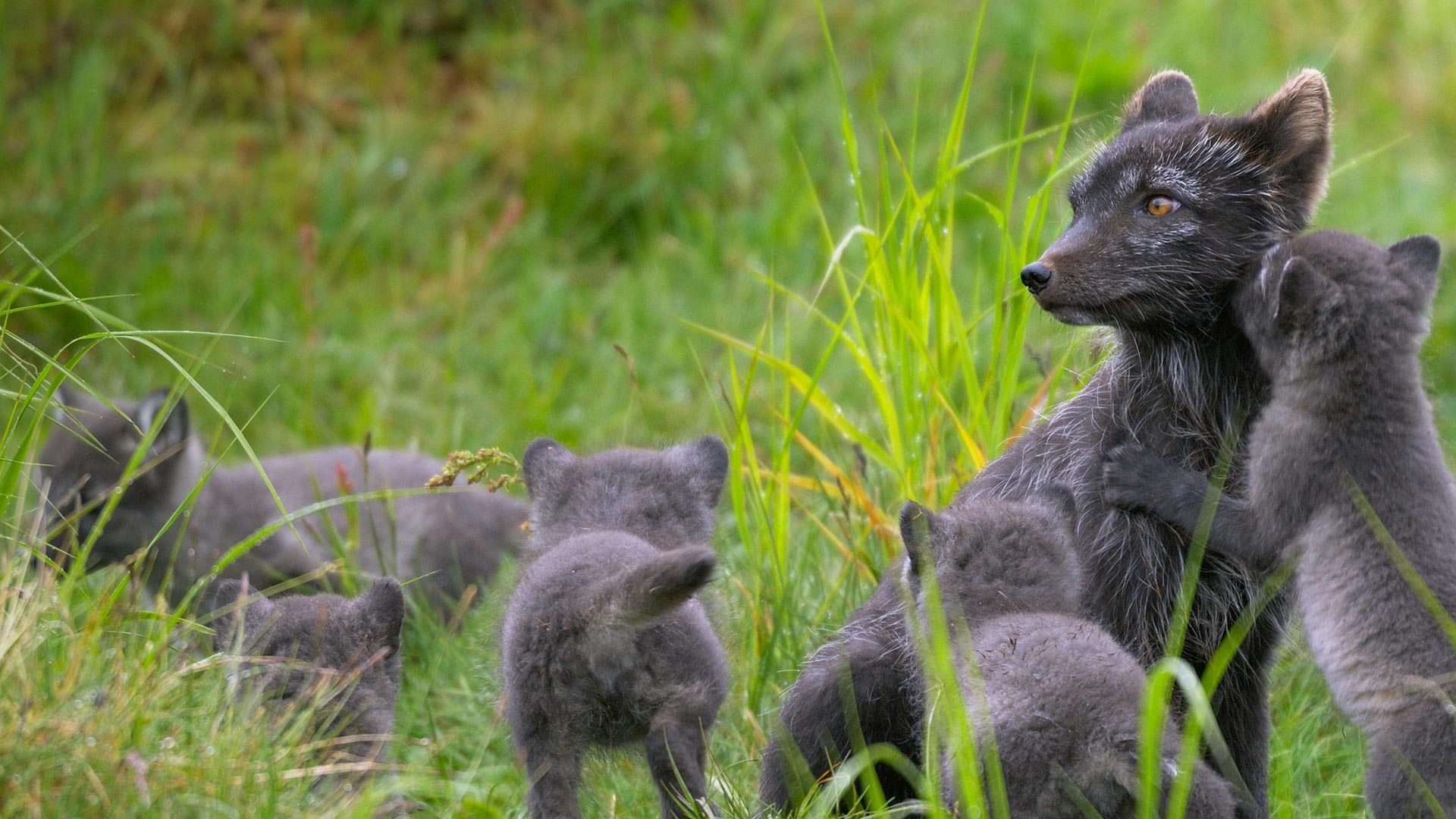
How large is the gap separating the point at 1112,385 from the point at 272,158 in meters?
6.77

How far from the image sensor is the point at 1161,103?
4492 mm

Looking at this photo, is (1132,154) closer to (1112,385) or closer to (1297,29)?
(1112,385)

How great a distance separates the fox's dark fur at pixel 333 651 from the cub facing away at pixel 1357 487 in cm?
210

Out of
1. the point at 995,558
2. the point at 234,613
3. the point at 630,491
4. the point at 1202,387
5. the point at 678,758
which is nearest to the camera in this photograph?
the point at 678,758

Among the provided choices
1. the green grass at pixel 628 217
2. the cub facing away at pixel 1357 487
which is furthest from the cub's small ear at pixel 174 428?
the cub facing away at pixel 1357 487

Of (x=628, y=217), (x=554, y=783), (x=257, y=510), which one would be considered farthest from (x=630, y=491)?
(x=628, y=217)

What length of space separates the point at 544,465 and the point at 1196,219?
1.93 metres

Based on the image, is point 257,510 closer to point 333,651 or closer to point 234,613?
point 234,613

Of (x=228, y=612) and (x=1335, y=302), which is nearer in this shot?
(x=1335, y=302)

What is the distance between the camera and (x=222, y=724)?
3641mm

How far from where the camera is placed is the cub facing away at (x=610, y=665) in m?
3.67

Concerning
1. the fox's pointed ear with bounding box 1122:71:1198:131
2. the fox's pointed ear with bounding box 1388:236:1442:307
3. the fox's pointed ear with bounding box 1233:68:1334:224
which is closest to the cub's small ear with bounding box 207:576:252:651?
the fox's pointed ear with bounding box 1122:71:1198:131

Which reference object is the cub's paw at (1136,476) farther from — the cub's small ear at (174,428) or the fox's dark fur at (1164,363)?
the cub's small ear at (174,428)

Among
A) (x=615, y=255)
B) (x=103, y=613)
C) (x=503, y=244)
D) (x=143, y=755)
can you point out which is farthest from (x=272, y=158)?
(x=143, y=755)
